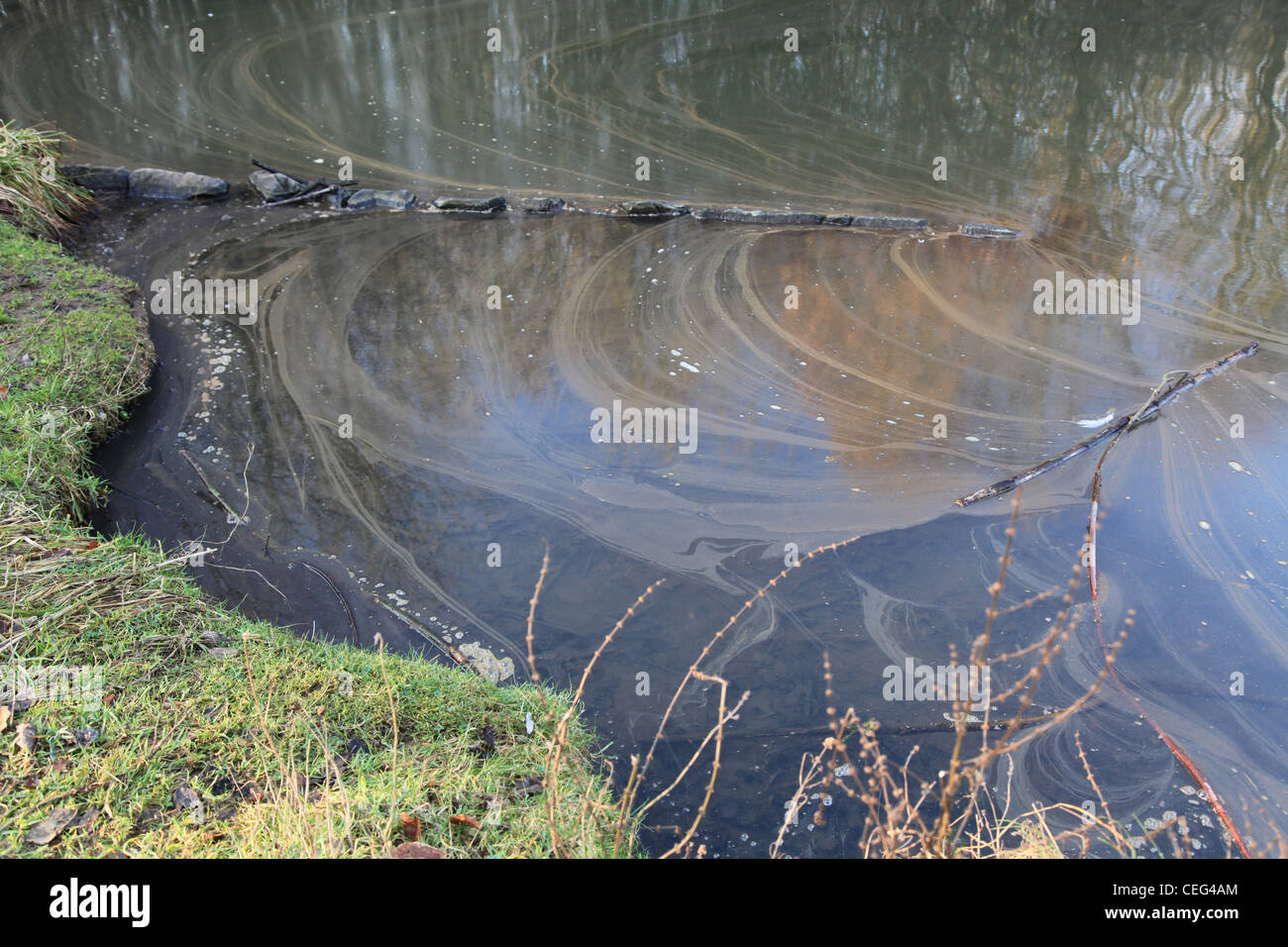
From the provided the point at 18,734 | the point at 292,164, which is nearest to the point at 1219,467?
the point at 18,734

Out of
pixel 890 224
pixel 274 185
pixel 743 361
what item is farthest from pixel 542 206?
pixel 890 224

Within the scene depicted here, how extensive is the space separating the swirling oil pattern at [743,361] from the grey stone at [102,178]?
24 cm

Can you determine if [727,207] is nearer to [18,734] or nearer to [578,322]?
[578,322]

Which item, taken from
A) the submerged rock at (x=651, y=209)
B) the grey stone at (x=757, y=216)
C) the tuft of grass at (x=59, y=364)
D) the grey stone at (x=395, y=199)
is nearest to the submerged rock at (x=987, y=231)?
the grey stone at (x=757, y=216)

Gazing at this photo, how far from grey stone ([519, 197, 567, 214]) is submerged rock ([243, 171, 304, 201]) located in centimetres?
132

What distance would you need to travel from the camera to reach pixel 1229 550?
311 cm

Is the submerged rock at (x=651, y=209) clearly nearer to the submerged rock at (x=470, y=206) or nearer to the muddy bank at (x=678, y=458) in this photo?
the muddy bank at (x=678, y=458)

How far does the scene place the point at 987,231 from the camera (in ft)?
16.8

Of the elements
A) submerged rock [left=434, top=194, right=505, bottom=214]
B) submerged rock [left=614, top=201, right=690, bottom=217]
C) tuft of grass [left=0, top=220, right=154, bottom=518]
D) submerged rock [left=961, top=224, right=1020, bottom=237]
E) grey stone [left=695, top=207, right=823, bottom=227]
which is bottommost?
tuft of grass [left=0, top=220, right=154, bottom=518]

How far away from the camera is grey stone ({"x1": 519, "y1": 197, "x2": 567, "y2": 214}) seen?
5180 millimetres

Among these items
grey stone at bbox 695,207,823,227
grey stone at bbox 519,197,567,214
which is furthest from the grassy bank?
grey stone at bbox 695,207,823,227

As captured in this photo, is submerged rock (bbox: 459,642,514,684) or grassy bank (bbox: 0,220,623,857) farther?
submerged rock (bbox: 459,642,514,684)

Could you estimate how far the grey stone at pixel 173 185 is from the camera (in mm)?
5082

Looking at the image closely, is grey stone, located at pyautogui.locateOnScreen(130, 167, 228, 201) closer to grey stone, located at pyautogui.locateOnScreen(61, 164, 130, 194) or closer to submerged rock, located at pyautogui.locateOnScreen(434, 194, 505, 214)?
grey stone, located at pyautogui.locateOnScreen(61, 164, 130, 194)
